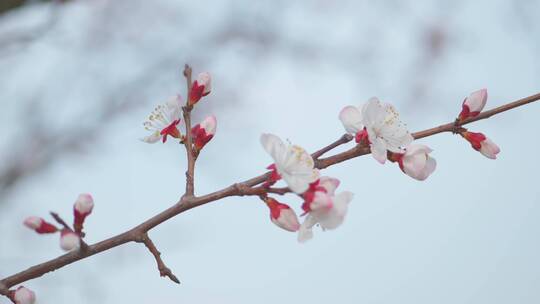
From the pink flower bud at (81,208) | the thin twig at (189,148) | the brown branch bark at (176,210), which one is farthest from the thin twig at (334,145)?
the pink flower bud at (81,208)

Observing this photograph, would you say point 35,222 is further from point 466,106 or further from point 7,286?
point 466,106

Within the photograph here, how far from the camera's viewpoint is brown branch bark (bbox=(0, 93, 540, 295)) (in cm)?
57

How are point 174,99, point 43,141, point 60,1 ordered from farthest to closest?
1. point 43,141
2. point 60,1
3. point 174,99

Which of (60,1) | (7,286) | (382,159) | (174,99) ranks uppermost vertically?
(60,1)

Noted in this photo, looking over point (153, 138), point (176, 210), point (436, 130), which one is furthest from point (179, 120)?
point (436, 130)

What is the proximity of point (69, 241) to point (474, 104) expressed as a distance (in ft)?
1.62

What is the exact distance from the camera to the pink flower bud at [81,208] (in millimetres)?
590

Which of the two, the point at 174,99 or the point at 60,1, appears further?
the point at 60,1

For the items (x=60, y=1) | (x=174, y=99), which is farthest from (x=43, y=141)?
(x=174, y=99)

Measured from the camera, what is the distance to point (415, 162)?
2.27 feet

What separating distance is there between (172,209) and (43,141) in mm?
2491

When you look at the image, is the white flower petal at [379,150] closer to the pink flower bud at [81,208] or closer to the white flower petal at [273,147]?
the white flower petal at [273,147]

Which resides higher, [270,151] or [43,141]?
[43,141]

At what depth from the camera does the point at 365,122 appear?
27.5 inches
